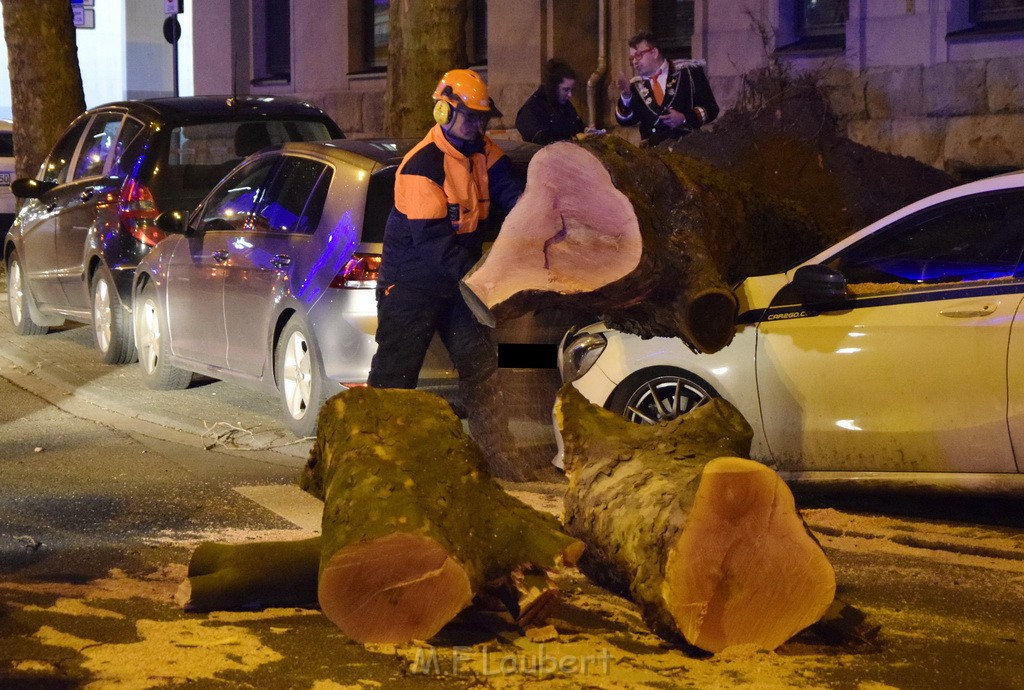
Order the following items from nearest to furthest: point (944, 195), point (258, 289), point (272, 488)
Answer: point (944, 195), point (272, 488), point (258, 289)

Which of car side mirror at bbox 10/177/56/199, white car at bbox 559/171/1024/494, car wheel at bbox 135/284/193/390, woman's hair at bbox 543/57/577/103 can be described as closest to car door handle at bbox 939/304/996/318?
white car at bbox 559/171/1024/494

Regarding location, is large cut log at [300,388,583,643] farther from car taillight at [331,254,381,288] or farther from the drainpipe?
the drainpipe

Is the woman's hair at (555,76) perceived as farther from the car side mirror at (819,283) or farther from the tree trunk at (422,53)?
the car side mirror at (819,283)

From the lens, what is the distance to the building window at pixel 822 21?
15844 mm

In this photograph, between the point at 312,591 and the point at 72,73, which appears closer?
the point at 312,591

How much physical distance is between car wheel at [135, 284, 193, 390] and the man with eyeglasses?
4193 mm

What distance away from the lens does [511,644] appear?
5.10 metres

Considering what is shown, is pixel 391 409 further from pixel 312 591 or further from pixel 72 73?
pixel 72 73

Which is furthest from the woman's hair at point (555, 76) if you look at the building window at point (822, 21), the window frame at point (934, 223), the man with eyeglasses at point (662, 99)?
the window frame at point (934, 223)

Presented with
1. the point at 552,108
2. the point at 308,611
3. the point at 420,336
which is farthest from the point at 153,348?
the point at 308,611

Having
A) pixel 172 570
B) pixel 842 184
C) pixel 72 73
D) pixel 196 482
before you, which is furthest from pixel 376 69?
pixel 172 570

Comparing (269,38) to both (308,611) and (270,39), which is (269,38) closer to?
(270,39)

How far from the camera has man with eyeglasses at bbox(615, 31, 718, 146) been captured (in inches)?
484

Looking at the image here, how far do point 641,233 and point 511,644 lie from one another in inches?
74.7
